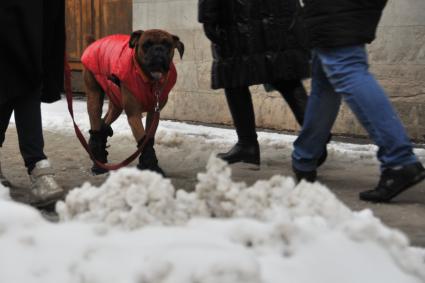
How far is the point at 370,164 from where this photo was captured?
4828mm

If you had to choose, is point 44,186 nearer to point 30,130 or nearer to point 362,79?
point 30,130

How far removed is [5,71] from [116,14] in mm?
6428

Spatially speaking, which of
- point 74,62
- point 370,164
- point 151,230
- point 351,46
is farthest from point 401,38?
point 74,62

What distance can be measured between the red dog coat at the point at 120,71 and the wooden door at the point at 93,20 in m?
4.76

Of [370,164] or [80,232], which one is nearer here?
[80,232]

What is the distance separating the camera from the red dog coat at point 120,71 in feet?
14.0

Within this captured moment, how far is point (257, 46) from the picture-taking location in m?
4.48

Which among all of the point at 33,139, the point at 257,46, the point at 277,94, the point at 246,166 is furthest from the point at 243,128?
the point at 277,94

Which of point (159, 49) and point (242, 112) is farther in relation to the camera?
point (242, 112)

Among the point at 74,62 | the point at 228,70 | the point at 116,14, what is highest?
the point at 228,70

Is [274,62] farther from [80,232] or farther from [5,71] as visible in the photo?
[80,232]

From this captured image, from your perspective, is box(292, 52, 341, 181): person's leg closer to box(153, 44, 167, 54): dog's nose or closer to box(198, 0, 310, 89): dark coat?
box(198, 0, 310, 89): dark coat

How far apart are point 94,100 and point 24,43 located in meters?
1.44

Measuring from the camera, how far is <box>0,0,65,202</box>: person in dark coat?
3307mm
